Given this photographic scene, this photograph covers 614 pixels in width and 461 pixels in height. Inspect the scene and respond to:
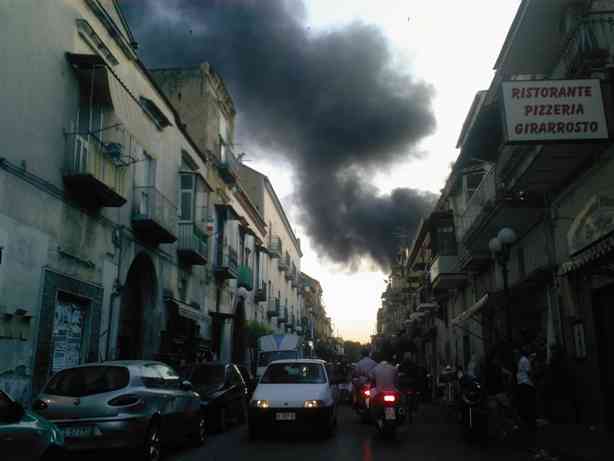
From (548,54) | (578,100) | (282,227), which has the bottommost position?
(578,100)

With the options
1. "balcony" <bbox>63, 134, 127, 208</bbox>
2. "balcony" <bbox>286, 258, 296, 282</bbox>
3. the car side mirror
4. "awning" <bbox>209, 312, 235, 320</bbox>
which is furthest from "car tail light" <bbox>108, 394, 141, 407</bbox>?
"balcony" <bbox>286, 258, 296, 282</bbox>

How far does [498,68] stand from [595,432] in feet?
32.4

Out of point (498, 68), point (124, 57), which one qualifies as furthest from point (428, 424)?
point (124, 57)

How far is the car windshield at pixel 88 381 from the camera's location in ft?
29.7

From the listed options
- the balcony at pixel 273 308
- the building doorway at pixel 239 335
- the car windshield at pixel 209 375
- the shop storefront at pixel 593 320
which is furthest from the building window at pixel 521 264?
the balcony at pixel 273 308

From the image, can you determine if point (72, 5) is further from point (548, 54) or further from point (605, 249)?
point (605, 249)

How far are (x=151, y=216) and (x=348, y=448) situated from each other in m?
10.8

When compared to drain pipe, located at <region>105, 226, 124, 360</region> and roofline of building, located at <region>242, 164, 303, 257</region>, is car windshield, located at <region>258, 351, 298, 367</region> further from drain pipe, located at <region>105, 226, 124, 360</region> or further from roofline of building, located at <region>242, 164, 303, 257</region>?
roofline of building, located at <region>242, 164, 303, 257</region>

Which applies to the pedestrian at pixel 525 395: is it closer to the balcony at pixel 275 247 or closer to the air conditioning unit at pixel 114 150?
the air conditioning unit at pixel 114 150

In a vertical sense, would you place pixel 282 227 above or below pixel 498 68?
above

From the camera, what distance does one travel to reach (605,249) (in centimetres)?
994

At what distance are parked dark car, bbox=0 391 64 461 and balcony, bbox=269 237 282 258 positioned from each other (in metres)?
39.2

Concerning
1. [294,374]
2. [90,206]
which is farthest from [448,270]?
[90,206]

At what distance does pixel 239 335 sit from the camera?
116ft
